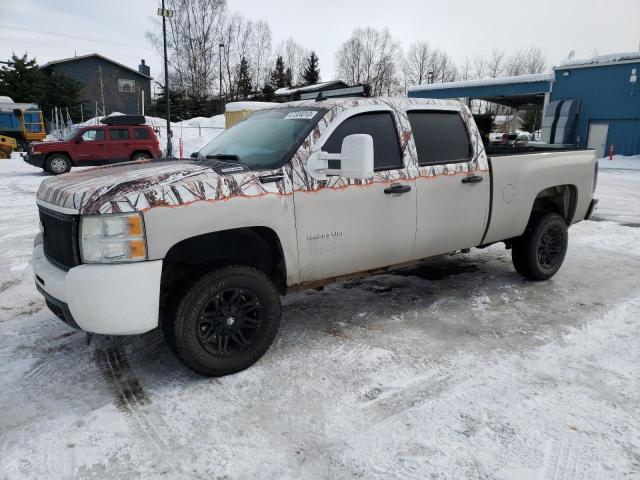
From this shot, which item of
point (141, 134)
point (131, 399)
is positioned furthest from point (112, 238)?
point (141, 134)

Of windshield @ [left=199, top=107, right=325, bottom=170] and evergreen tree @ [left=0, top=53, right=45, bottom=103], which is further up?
evergreen tree @ [left=0, top=53, right=45, bottom=103]

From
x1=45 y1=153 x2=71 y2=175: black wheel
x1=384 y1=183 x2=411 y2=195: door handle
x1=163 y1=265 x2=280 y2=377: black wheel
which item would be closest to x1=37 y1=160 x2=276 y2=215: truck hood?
x1=163 y1=265 x2=280 y2=377: black wheel

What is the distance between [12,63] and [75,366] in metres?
46.8

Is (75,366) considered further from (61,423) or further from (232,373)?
(232,373)

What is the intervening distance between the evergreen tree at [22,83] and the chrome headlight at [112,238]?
44.4 m

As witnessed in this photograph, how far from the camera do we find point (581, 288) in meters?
4.98

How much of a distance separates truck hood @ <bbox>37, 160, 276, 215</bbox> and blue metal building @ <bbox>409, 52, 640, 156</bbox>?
24616 millimetres

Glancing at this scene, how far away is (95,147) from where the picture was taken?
16.9 m

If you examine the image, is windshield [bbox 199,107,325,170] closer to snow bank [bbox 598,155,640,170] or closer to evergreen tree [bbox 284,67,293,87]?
snow bank [bbox 598,155,640,170]

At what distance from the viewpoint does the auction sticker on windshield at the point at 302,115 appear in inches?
140

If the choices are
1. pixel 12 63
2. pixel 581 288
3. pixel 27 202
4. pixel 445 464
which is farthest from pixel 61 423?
pixel 12 63

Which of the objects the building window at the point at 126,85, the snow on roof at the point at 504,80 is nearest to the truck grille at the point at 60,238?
the snow on roof at the point at 504,80

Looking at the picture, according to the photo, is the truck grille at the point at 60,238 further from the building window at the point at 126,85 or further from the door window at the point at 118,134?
the building window at the point at 126,85

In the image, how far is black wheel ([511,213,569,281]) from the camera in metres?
4.95
